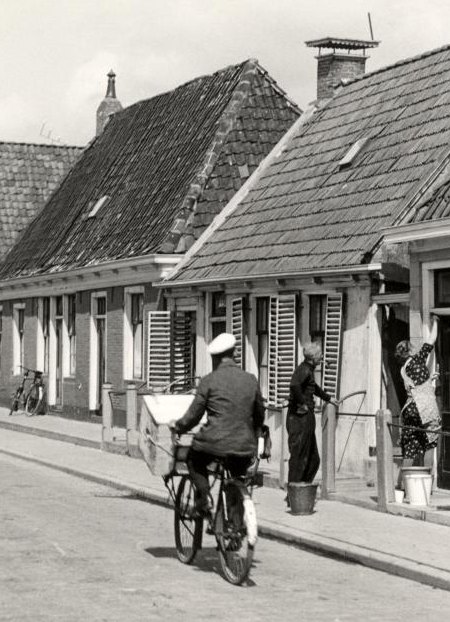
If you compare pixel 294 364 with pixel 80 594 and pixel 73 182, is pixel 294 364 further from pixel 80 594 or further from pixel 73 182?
pixel 73 182

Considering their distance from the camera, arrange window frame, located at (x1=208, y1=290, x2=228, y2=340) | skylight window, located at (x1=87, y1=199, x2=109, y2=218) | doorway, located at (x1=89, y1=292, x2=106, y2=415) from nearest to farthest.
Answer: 1. window frame, located at (x1=208, y1=290, x2=228, y2=340)
2. doorway, located at (x1=89, y1=292, x2=106, y2=415)
3. skylight window, located at (x1=87, y1=199, x2=109, y2=218)

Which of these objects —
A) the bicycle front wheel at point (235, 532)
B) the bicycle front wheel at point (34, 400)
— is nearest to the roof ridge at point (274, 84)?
the bicycle front wheel at point (34, 400)

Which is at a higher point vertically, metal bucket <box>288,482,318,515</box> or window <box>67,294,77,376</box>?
window <box>67,294,77,376</box>

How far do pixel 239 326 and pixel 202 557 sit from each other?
37.1 ft

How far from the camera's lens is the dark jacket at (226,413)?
1120 cm

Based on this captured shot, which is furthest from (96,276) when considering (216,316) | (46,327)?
(216,316)

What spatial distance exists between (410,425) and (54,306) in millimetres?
19747

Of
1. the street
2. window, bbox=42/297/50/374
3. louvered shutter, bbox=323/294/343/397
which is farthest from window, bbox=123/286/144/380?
the street

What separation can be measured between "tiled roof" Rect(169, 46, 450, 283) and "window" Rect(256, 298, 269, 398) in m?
0.60

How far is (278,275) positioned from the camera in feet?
70.1

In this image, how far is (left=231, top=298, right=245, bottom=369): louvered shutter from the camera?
2339 cm

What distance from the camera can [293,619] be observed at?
9.40 metres

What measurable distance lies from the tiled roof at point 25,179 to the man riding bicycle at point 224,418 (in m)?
29.2

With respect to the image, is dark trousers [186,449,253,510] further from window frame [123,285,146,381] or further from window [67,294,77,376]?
window [67,294,77,376]
